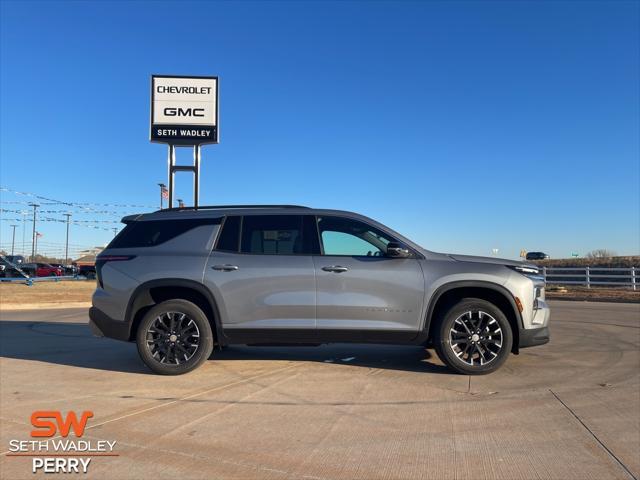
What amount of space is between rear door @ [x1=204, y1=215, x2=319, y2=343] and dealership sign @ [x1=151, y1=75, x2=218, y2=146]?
9.94 m

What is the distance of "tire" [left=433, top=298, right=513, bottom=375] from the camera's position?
5.73m

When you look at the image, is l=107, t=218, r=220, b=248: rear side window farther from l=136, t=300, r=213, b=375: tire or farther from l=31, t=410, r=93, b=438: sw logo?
l=31, t=410, r=93, b=438: sw logo

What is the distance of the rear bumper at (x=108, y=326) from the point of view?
5973 mm

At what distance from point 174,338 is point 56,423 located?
1.79m

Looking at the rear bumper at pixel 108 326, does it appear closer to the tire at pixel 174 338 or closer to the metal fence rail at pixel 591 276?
the tire at pixel 174 338

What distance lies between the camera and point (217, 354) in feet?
23.9

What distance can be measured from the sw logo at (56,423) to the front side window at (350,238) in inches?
120

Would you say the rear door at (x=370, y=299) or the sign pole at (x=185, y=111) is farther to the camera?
the sign pole at (x=185, y=111)

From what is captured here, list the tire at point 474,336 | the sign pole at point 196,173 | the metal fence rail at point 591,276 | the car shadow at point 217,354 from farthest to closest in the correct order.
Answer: the metal fence rail at point 591,276 → the sign pole at point 196,173 → the car shadow at point 217,354 → the tire at point 474,336

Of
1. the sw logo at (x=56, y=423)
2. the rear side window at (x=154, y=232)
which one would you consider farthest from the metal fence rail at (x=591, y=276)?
the sw logo at (x=56, y=423)

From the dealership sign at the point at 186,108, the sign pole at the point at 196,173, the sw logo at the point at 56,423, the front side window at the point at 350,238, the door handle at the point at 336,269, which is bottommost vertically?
the sw logo at the point at 56,423

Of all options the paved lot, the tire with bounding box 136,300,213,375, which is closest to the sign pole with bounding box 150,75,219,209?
the paved lot

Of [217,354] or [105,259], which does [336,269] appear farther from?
[105,259]

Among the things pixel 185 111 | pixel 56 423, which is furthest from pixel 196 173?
pixel 56 423
